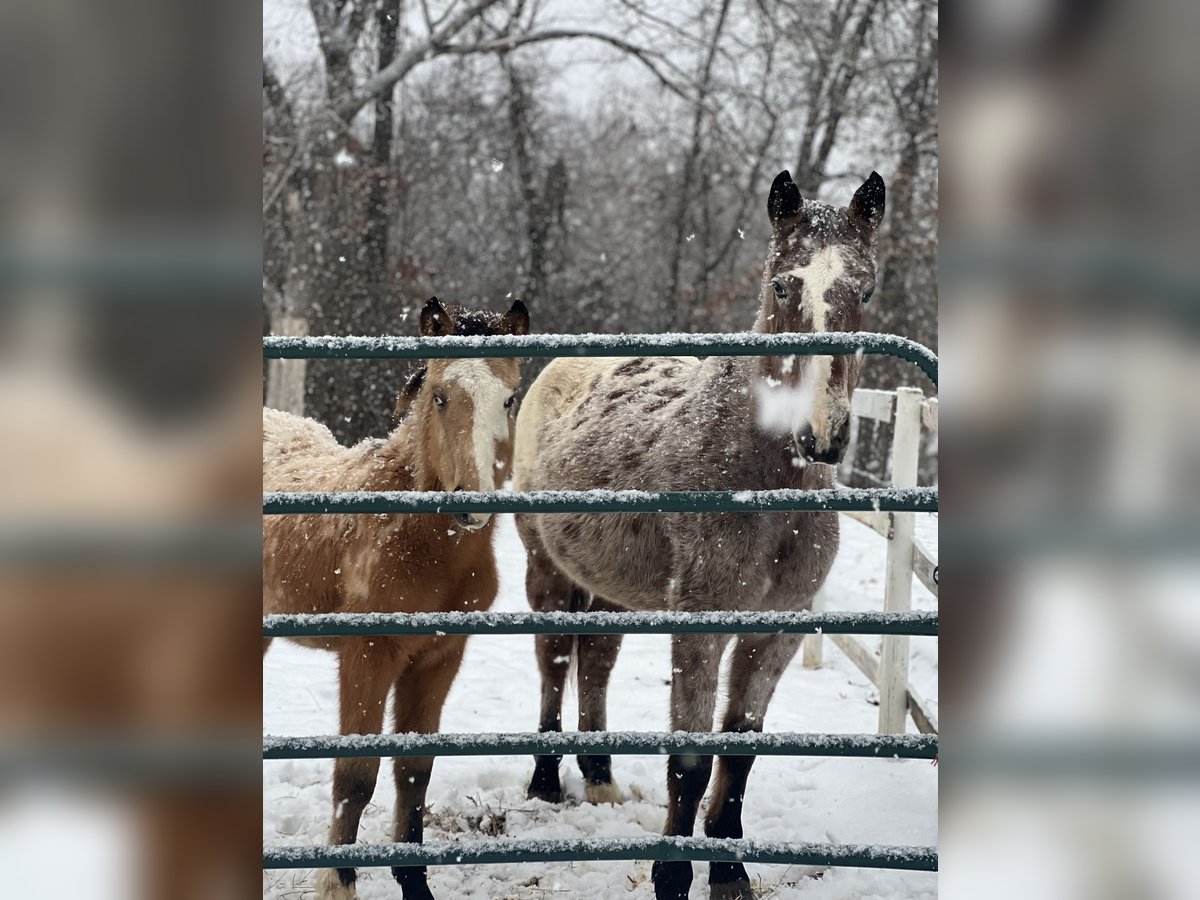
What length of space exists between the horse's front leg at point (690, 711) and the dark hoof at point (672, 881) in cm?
4

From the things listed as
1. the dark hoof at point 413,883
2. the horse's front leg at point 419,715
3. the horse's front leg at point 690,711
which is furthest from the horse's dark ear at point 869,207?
the dark hoof at point 413,883

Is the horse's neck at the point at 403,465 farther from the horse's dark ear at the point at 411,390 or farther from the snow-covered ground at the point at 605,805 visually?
the snow-covered ground at the point at 605,805

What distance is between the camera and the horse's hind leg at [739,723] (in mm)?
2570

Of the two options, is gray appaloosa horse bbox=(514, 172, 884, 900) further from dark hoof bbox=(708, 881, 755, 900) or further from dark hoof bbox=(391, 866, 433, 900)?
dark hoof bbox=(391, 866, 433, 900)

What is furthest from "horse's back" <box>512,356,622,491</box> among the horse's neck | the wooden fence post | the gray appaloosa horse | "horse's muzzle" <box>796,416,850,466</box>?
the wooden fence post

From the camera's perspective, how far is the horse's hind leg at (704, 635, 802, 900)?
257cm

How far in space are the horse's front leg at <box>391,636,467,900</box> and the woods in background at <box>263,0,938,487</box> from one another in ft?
22.3

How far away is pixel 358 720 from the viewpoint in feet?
8.34
